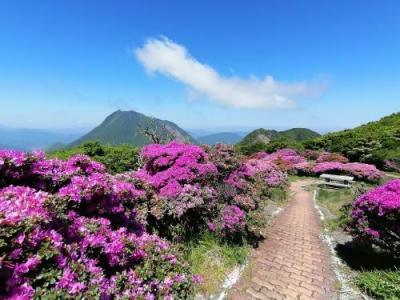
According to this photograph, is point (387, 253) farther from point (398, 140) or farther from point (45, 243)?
point (398, 140)

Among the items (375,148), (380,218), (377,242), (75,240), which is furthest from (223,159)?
(375,148)

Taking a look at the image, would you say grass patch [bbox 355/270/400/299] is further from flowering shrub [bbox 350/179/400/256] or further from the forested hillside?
the forested hillside

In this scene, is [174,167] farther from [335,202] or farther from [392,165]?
[392,165]

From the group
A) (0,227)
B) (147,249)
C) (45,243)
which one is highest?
(0,227)

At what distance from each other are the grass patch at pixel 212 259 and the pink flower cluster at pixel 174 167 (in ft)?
4.42

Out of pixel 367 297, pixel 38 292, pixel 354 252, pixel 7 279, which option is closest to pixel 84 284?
pixel 38 292

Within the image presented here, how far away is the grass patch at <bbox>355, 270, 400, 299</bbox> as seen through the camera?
17.4 feet

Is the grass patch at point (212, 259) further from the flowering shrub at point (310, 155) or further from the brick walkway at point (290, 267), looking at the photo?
the flowering shrub at point (310, 155)

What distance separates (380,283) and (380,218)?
1.49m

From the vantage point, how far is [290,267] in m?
6.54

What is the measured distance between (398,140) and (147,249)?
33.0 metres

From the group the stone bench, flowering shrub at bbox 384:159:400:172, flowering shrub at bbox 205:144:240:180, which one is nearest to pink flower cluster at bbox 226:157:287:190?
flowering shrub at bbox 205:144:240:180

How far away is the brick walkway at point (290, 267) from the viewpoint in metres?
5.42

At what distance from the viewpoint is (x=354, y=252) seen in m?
7.88
